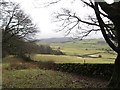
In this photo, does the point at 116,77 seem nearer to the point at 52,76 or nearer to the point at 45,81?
the point at 45,81

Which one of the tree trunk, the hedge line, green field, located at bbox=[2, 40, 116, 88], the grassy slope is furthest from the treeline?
the tree trunk

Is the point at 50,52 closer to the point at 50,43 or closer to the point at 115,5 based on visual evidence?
the point at 50,43

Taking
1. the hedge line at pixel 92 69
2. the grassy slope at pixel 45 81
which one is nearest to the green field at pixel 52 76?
the grassy slope at pixel 45 81

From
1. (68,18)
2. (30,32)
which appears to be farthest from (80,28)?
(30,32)

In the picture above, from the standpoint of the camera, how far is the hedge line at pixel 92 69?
80.2 feet

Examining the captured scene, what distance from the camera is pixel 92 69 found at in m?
26.1

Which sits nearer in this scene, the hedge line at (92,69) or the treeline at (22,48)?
the hedge line at (92,69)

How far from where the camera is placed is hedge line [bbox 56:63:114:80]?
2444 cm

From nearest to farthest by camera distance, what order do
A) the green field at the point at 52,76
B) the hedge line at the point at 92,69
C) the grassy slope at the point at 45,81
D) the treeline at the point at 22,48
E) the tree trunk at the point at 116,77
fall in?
the grassy slope at the point at 45,81 → the green field at the point at 52,76 → the tree trunk at the point at 116,77 → the hedge line at the point at 92,69 → the treeline at the point at 22,48

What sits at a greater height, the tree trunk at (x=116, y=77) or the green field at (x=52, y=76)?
the tree trunk at (x=116, y=77)

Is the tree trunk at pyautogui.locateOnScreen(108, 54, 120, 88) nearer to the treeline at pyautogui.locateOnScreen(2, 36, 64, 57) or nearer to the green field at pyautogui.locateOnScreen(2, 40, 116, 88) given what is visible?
the green field at pyautogui.locateOnScreen(2, 40, 116, 88)

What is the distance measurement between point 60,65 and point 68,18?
14.1 m

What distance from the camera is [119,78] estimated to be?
55.2 feet

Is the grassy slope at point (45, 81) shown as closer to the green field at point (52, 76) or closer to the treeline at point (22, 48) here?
the green field at point (52, 76)
